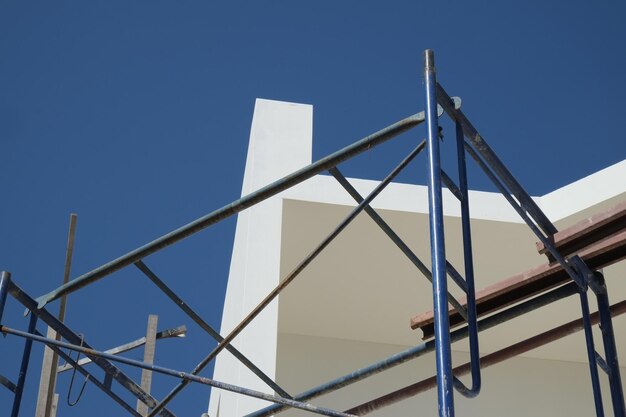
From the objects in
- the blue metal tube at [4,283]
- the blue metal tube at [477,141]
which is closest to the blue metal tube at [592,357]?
the blue metal tube at [477,141]

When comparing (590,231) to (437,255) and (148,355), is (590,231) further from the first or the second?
(148,355)

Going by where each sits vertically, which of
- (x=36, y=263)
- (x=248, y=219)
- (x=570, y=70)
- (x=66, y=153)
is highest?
(x=570, y=70)

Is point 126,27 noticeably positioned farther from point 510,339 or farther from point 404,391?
point 404,391

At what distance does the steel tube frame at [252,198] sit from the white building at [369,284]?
9.66 ft

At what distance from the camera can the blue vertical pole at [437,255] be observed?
3.95m

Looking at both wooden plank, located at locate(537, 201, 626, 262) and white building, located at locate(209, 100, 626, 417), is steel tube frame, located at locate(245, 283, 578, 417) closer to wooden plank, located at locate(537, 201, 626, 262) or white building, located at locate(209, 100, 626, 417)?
wooden plank, located at locate(537, 201, 626, 262)

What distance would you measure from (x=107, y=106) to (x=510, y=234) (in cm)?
2994

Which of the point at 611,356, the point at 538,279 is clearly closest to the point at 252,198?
the point at 538,279

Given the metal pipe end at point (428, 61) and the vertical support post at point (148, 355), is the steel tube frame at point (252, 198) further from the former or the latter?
the vertical support post at point (148, 355)

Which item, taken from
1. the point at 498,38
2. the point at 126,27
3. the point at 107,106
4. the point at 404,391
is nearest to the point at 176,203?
the point at 107,106

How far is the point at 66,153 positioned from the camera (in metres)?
36.5

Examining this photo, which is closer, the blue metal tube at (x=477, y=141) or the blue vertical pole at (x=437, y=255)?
the blue vertical pole at (x=437, y=255)

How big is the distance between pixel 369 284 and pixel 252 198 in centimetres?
546

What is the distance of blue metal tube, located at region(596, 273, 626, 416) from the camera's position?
545cm
